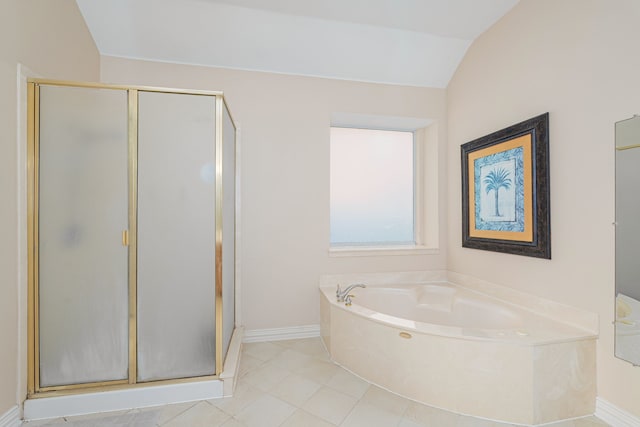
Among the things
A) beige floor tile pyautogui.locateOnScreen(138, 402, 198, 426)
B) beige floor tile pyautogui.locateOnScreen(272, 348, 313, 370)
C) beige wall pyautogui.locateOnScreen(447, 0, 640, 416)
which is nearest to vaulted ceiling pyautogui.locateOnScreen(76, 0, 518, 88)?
beige wall pyautogui.locateOnScreen(447, 0, 640, 416)

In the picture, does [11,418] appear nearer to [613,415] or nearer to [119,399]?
[119,399]

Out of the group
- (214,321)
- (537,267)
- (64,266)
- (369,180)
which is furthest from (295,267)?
(537,267)

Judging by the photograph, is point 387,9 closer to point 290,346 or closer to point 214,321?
point 214,321

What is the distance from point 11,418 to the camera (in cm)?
151

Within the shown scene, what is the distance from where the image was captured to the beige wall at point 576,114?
1.56 m

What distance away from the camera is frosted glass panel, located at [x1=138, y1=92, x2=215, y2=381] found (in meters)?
1.75

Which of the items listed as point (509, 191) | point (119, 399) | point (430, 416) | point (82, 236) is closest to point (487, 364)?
point (430, 416)

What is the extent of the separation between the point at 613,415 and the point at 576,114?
1759 millimetres

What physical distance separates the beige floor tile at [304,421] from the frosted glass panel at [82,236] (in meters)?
1.06

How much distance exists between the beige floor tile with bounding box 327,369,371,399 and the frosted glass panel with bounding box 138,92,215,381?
85cm

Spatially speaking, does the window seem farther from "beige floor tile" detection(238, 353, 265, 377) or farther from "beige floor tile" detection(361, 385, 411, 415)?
"beige floor tile" detection(361, 385, 411, 415)

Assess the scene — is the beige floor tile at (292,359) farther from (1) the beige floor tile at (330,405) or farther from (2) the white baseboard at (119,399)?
(2) the white baseboard at (119,399)

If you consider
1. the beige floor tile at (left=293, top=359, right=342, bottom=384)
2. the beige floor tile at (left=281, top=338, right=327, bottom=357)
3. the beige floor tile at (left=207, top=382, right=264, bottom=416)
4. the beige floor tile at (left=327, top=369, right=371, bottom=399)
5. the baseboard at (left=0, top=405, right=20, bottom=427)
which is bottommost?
the beige floor tile at (left=281, top=338, right=327, bottom=357)

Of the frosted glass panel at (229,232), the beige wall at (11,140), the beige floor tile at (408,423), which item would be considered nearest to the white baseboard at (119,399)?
the beige wall at (11,140)
